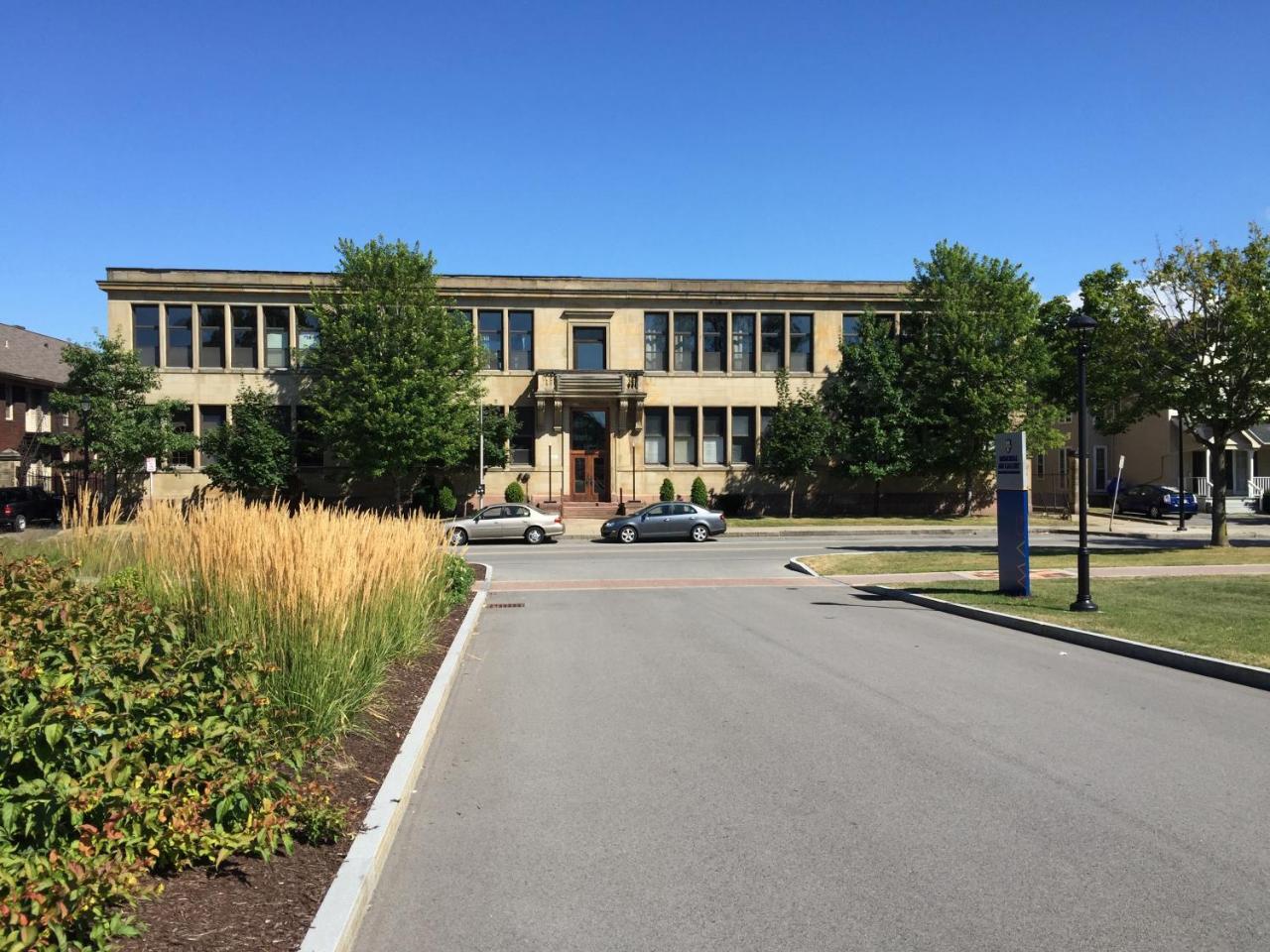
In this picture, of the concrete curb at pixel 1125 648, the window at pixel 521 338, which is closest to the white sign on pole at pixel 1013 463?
the concrete curb at pixel 1125 648

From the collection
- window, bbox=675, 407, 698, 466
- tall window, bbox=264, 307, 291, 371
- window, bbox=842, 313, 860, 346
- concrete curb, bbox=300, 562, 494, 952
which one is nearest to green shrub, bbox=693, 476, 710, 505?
window, bbox=675, 407, 698, 466

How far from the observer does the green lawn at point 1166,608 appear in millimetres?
11016

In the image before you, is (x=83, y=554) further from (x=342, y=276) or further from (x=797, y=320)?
(x=797, y=320)

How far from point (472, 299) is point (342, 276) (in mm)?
6781

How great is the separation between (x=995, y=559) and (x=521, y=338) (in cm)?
2719

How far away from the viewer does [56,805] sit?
345cm

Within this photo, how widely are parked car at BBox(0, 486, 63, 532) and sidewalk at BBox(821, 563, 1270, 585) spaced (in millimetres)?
29032

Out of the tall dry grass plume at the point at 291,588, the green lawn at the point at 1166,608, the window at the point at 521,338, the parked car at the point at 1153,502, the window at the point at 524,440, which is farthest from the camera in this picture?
the window at the point at 521,338

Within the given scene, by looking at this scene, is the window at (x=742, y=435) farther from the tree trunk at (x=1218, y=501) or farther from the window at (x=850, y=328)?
the tree trunk at (x=1218, y=501)

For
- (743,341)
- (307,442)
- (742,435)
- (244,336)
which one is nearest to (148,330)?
(244,336)

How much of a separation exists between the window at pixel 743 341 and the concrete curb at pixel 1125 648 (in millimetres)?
30432

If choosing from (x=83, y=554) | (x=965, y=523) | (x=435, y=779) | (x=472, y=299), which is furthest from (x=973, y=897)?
(x=472, y=299)

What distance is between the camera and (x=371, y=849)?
4.57 meters

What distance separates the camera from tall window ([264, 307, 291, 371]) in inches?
1710
